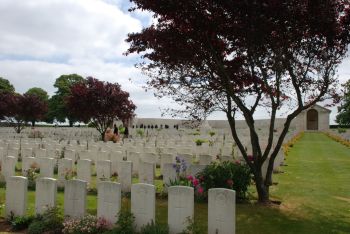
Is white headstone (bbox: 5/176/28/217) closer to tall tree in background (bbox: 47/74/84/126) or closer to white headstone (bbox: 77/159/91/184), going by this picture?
white headstone (bbox: 77/159/91/184)

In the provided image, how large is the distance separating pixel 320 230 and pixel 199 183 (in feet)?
8.35

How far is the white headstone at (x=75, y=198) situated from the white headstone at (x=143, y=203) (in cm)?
90

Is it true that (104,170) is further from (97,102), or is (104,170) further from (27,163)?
(97,102)

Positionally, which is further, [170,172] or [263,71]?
[170,172]

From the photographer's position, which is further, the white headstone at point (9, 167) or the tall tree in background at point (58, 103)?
the tall tree in background at point (58, 103)

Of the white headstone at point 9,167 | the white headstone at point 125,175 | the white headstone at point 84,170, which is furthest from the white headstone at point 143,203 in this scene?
→ the white headstone at point 9,167

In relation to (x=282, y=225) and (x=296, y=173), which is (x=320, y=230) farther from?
(x=296, y=173)

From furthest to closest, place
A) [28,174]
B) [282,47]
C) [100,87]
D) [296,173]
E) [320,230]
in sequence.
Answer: [100,87]
[296,173]
[28,174]
[282,47]
[320,230]

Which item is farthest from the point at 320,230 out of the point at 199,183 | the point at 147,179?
the point at 147,179

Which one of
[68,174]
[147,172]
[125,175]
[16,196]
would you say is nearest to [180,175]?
[147,172]

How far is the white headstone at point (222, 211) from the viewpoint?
546 cm

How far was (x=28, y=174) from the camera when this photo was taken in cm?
966

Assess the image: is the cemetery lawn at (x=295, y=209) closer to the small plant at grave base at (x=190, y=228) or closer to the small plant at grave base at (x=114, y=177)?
the small plant at grave base at (x=190, y=228)

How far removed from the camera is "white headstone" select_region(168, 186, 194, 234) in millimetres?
5688
